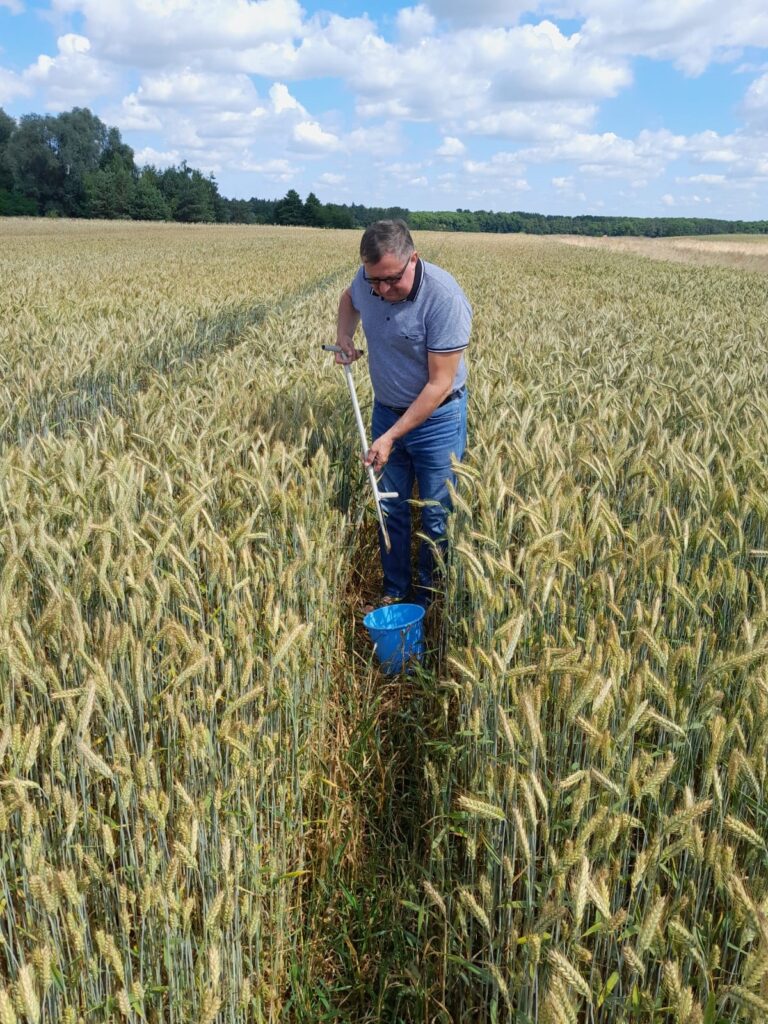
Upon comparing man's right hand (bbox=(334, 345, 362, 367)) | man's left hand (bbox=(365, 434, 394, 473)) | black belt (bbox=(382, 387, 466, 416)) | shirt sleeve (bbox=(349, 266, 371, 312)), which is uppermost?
shirt sleeve (bbox=(349, 266, 371, 312))

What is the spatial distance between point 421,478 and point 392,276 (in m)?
1.04

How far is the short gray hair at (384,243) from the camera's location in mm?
3182

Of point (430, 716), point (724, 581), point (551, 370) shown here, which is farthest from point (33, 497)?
point (551, 370)

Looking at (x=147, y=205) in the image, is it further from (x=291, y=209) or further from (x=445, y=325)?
(x=445, y=325)

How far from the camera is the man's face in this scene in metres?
3.21

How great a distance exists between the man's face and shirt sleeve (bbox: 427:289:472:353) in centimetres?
16

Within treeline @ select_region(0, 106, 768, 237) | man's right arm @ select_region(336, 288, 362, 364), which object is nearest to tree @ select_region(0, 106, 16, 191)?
treeline @ select_region(0, 106, 768, 237)

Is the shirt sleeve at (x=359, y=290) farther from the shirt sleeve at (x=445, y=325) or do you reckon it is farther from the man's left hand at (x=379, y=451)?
the man's left hand at (x=379, y=451)

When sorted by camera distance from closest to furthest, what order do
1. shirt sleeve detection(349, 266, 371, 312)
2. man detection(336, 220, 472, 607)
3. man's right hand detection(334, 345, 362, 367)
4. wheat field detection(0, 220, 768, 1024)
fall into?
wheat field detection(0, 220, 768, 1024) < man detection(336, 220, 472, 607) < shirt sleeve detection(349, 266, 371, 312) < man's right hand detection(334, 345, 362, 367)

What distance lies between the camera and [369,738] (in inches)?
104

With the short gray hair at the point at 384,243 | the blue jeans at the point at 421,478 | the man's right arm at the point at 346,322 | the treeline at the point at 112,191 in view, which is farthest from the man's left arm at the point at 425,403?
the treeline at the point at 112,191

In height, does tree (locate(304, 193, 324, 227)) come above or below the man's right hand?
above

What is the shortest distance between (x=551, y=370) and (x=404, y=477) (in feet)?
5.60

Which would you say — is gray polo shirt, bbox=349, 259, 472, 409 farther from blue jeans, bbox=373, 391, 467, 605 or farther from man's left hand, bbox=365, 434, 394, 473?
man's left hand, bbox=365, 434, 394, 473
